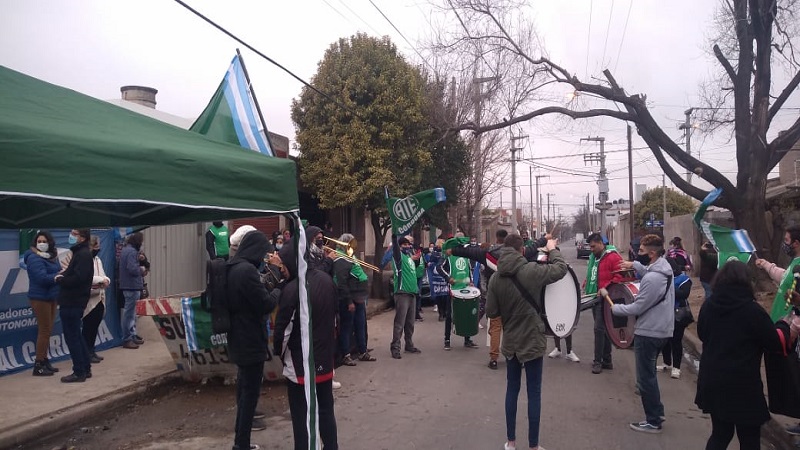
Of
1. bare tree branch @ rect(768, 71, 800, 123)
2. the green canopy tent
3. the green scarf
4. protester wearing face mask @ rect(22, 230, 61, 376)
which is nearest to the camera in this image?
the green canopy tent

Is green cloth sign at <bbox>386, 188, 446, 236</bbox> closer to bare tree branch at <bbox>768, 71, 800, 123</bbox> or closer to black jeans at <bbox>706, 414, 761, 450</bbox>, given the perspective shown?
black jeans at <bbox>706, 414, 761, 450</bbox>

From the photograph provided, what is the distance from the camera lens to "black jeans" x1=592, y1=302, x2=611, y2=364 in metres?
8.32

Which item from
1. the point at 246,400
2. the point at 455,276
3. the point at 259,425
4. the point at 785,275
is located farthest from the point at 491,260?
the point at 246,400

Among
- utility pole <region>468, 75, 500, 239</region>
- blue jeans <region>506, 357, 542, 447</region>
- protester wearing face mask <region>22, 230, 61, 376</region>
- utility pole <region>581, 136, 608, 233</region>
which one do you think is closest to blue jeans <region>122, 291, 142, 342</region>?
protester wearing face mask <region>22, 230, 61, 376</region>

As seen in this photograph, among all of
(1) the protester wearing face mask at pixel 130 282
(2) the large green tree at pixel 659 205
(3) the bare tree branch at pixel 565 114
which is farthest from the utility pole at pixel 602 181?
(1) the protester wearing face mask at pixel 130 282

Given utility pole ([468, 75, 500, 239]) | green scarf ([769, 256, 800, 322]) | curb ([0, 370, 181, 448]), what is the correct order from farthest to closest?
utility pole ([468, 75, 500, 239])
curb ([0, 370, 181, 448])
green scarf ([769, 256, 800, 322])

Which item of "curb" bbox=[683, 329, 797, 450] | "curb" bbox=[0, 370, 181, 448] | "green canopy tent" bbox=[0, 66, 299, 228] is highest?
"green canopy tent" bbox=[0, 66, 299, 228]

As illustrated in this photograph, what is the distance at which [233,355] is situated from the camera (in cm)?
506

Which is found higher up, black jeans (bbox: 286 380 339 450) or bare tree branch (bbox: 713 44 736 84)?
bare tree branch (bbox: 713 44 736 84)

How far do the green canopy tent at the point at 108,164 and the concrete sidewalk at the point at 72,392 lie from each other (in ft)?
6.99

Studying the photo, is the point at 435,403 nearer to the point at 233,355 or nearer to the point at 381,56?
the point at 233,355

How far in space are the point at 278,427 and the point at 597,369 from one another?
4.66m

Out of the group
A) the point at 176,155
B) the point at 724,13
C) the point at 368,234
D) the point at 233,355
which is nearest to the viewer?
the point at 176,155

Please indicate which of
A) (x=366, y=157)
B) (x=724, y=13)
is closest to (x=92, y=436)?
(x=366, y=157)
